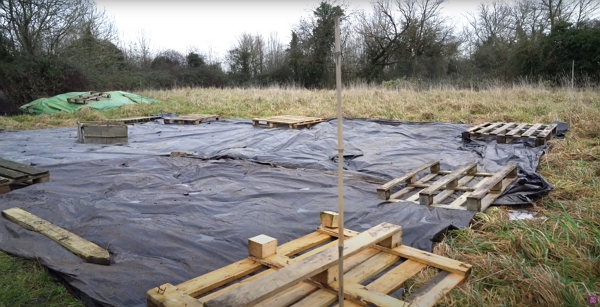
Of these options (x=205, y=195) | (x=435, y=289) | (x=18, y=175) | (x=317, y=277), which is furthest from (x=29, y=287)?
(x=18, y=175)

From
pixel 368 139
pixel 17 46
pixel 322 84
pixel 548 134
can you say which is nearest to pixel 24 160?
pixel 368 139

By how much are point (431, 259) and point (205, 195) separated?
235cm

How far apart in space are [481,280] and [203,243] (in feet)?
5.83

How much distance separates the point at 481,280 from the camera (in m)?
2.31

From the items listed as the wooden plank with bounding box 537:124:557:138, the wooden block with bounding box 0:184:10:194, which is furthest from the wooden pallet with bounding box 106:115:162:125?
the wooden plank with bounding box 537:124:557:138

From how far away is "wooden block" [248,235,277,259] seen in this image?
94.8 inches

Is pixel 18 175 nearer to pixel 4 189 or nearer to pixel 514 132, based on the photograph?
pixel 4 189

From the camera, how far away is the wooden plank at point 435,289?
2.00 m

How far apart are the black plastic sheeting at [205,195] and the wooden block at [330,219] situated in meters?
0.19

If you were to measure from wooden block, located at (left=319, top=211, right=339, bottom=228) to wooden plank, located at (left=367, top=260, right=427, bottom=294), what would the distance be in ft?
2.00

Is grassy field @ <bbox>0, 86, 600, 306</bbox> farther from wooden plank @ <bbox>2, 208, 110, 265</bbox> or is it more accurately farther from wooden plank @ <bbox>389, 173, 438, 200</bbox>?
wooden plank @ <bbox>389, 173, 438, 200</bbox>

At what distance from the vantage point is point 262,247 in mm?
2404

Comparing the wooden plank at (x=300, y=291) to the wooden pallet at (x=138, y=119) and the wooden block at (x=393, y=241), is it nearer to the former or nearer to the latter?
the wooden block at (x=393, y=241)

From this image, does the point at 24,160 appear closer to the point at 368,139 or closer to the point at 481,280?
the point at 368,139
